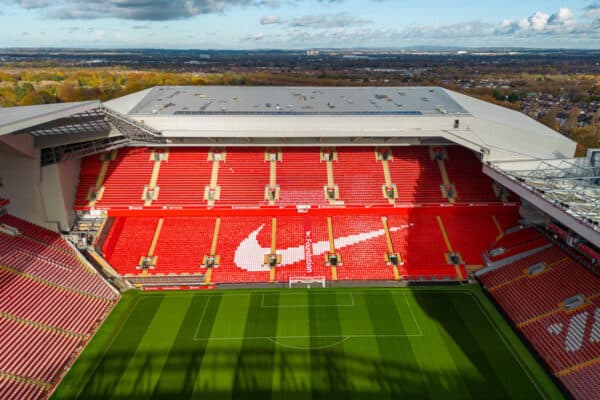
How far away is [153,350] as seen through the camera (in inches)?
835

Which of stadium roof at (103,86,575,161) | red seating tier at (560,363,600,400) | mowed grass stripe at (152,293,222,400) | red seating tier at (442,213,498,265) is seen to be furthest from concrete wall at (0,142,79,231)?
red seating tier at (560,363,600,400)

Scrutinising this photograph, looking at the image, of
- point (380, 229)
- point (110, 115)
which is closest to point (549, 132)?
point (380, 229)

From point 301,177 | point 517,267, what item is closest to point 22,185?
point 301,177

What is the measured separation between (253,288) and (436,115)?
18.3 meters

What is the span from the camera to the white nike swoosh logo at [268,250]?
90.9ft

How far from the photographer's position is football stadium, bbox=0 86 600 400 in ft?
63.7

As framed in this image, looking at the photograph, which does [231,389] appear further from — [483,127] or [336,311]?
[483,127]

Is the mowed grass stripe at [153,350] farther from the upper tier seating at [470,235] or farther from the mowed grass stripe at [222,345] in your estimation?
the upper tier seating at [470,235]

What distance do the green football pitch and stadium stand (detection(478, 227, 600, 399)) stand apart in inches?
37.0

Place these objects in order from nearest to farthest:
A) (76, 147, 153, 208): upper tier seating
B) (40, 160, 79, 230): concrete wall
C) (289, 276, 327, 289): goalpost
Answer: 1. (289, 276, 327, 289): goalpost
2. (40, 160, 79, 230): concrete wall
3. (76, 147, 153, 208): upper tier seating

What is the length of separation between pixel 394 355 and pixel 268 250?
37.5ft

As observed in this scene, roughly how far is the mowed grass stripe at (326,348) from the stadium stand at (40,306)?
12346 mm

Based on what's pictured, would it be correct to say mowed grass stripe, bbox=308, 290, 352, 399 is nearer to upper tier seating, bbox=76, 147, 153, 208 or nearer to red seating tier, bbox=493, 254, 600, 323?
red seating tier, bbox=493, 254, 600, 323

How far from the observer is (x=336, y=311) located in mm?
24391
